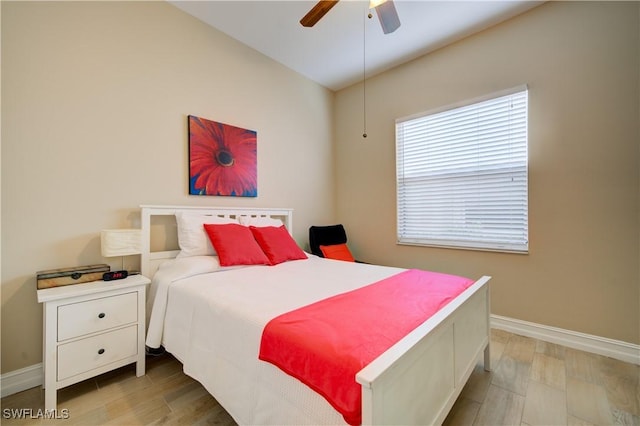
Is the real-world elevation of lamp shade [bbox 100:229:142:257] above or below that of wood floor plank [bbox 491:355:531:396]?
above

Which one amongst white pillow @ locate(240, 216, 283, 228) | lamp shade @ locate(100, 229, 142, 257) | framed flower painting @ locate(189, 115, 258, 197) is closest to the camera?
lamp shade @ locate(100, 229, 142, 257)

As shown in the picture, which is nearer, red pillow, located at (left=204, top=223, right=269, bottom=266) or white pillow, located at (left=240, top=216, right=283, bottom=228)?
red pillow, located at (left=204, top=223, right=269, bottom=266)

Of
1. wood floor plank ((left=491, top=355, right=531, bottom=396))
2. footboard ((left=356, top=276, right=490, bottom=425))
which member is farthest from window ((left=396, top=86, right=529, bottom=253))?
footboard ((left=356, top=276, right=490, bottom=425))

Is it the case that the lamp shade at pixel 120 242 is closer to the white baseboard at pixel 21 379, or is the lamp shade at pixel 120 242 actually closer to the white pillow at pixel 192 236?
the white pillow at pixel 192 236

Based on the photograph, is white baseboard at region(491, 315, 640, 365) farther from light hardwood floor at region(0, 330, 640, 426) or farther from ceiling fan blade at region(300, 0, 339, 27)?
ceiling fan blade at region(300, 0, 339, 27)

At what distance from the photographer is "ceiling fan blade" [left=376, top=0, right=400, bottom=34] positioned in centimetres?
171

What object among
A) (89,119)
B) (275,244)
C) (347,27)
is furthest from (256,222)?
(347,27)

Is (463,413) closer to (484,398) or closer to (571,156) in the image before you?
(484,398)

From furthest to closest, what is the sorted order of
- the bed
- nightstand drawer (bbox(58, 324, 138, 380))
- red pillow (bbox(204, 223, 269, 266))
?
red pillow (bbox(204, 223, 269, 266)), nightstand drawer (bbox(58, 324, 138, 380)), the bed

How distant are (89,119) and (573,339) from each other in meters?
4.19

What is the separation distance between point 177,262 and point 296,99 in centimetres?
248

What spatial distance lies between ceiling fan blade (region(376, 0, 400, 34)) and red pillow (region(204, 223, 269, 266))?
190 cm

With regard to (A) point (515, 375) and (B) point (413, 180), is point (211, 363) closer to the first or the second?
(A) point (515, 375)

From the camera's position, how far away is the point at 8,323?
1.73 m
